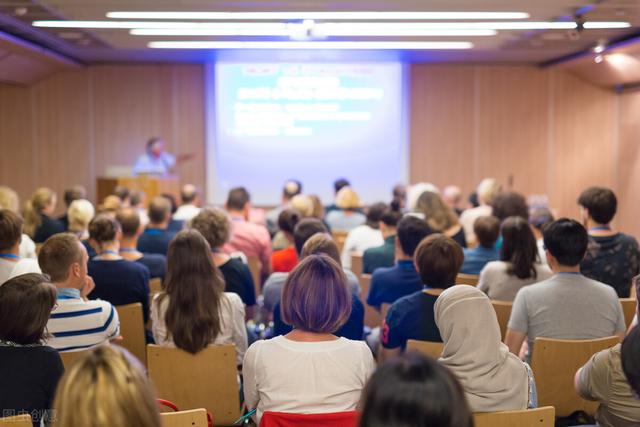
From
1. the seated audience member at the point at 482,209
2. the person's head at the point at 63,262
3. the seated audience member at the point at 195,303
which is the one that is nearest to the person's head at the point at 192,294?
the seated audience member at the point at 195,303

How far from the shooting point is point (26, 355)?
275 centimetres

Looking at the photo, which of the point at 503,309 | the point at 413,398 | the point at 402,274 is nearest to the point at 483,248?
the point at 402,274

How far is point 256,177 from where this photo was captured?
11875 mm

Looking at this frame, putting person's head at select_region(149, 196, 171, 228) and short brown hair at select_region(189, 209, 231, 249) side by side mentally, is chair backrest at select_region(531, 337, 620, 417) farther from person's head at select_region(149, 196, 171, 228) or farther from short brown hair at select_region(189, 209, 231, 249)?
person's head at select_region(149, 196, 171, 228)

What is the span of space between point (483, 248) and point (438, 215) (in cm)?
115

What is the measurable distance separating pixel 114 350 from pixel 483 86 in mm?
11353

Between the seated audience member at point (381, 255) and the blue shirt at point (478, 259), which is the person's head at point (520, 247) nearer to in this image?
the blue shirt at point (478, 259)

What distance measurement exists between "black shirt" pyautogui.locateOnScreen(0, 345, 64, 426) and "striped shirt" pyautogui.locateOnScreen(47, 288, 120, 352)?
861 millimetres

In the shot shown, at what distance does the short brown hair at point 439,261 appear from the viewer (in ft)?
12.3

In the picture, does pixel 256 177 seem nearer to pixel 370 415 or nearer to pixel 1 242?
pixel 1 242

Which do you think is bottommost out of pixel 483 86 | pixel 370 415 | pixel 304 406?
pixel 304 406

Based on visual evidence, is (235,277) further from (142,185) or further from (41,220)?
(142,185)

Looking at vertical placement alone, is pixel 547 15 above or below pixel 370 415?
above

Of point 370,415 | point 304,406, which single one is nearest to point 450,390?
point 370,415
